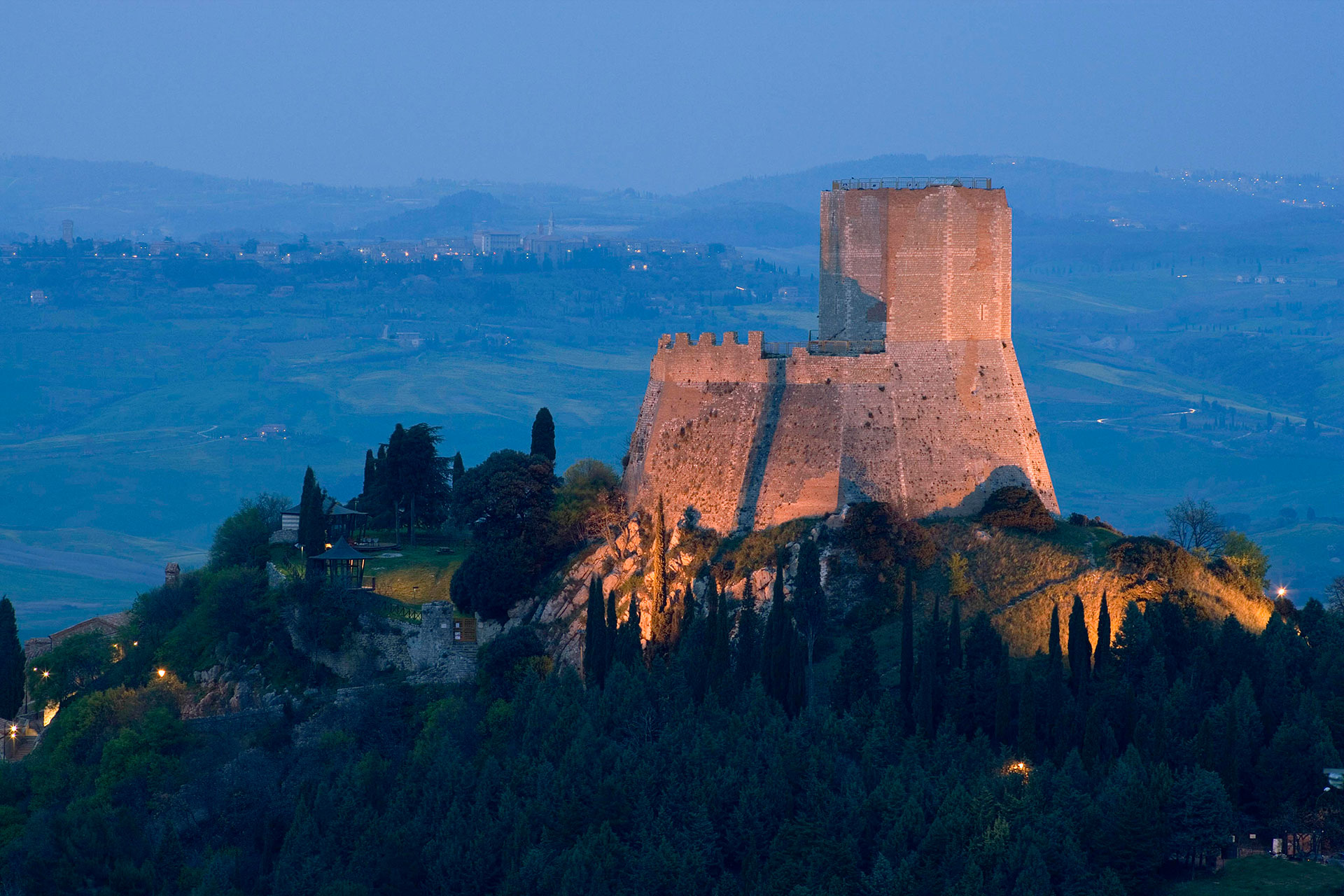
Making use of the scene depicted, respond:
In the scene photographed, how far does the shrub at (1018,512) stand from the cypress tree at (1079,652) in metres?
6.14

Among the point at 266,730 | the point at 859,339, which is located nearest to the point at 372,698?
the point at 266,730

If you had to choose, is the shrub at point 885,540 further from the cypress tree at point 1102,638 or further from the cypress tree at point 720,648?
the cypress tree at point 1102,638

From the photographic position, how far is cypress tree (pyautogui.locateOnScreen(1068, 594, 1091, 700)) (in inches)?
2371

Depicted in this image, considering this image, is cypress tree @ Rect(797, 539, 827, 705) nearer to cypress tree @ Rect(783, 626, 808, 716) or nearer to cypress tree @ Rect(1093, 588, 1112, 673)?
cypress tree @ Rect(783, 626, 808, 716)

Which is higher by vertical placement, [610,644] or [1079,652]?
[1079,652]

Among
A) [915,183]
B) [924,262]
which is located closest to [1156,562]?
[924,262]

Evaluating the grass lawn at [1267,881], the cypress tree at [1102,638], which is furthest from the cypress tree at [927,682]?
the grass lawn at [1267,881]

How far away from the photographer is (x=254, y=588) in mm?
79312

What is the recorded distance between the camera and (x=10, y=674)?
8125cm

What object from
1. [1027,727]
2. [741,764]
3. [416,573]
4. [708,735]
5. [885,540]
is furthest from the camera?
[416,573]

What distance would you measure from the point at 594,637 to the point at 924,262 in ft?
54.0

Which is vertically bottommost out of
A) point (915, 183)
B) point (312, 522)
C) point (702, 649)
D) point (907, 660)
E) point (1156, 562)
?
point (702, 649)

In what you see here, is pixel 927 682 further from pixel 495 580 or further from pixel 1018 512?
pixel 495 580

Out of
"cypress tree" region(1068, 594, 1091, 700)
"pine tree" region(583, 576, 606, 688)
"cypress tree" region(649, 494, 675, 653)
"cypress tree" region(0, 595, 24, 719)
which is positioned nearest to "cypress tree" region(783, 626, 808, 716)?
"cypress tree" region(649, 494, 675, 653)
